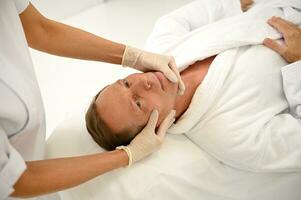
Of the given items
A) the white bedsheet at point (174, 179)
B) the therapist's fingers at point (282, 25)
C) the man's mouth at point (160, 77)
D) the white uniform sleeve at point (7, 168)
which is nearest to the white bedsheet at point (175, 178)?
the white bedsheet at point (174, 179)

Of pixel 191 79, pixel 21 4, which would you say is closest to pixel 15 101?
pixel 21 4

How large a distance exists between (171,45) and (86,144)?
0.69m

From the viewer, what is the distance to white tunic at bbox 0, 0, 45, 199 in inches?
31.9

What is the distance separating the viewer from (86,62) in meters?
2.12

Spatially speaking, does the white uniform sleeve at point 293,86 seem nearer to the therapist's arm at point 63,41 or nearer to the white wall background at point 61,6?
the therapist's arm at point 63,41

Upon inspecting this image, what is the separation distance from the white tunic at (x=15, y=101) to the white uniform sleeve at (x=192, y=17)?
0.84m

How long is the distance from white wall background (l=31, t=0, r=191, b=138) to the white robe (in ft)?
1.54

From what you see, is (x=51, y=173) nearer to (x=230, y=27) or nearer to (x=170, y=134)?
(x=170, y=134)

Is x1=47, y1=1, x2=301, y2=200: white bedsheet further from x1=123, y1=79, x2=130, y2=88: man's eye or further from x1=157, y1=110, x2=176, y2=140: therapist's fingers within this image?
x1=123, y1=79, x2=130, y2=88: man's eye

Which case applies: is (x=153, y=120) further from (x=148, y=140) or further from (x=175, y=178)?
(x=175, y=178)

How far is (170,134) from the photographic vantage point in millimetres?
1379

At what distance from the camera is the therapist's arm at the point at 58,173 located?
87 cm

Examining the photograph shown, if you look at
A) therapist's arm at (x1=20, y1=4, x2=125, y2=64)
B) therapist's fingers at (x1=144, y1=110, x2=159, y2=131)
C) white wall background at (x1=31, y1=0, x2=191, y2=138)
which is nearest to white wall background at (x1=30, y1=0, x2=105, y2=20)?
white wall background at (x1=31, y1=0, x2=191, y2=138)

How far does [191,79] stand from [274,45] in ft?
1.33
